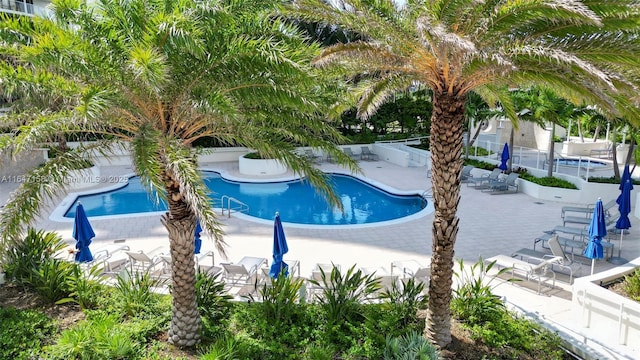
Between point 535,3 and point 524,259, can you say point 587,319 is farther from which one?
point 535,3

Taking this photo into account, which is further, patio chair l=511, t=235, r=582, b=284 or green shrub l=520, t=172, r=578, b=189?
green shrub l=520, t=172, r=578, b=189

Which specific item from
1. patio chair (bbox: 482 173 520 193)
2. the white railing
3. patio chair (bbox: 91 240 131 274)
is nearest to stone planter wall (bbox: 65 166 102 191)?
patio chair (bbox: 91 240 131 274)

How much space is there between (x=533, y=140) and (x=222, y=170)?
21346 millimetres

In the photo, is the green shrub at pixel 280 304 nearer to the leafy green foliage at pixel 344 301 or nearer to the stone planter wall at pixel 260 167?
the leafy green foliage at pixel 344 301

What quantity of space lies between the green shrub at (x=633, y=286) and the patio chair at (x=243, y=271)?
7.26 metres

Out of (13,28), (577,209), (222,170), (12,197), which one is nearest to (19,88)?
(13,28)

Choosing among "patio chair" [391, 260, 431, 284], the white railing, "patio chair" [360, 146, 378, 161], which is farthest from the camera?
"patio chair" [360, 146, 378, 161]

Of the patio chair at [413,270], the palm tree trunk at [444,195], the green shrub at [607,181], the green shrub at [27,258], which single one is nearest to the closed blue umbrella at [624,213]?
the patio chair at [413,270]

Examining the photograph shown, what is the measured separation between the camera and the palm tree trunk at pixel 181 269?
707 cm

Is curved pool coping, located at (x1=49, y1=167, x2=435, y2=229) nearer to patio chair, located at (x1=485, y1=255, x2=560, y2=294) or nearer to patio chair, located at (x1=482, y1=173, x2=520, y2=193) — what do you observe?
patio chair, located at (x1=482, y1=173, x2=520, y2=193)

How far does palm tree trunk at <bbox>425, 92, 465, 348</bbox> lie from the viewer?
22.7 feet

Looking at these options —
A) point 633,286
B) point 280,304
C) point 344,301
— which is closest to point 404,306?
point 344,301

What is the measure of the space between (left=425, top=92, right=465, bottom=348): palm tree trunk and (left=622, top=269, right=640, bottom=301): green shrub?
3.91m

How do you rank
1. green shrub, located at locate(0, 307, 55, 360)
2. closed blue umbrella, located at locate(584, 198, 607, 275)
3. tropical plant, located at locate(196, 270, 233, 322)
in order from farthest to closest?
Answer: closed blue umbrella, located at locate(584, 198, 607, 275), tropical plant, located at locate(196, 270, 233, 322), green shrub, located at locate(0, 307, 55, 360)
